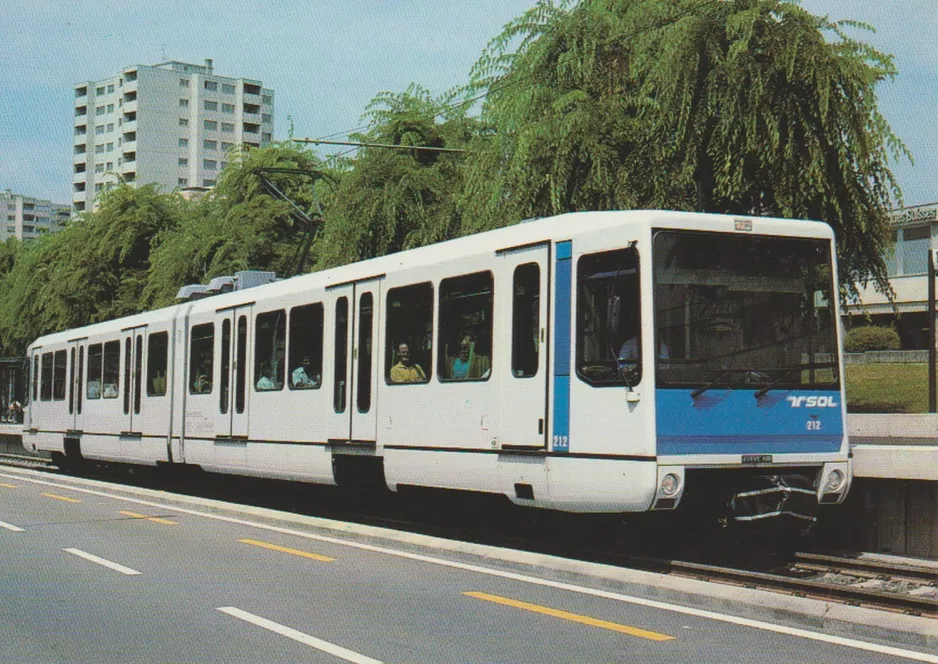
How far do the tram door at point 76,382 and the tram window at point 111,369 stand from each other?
139 centimetres

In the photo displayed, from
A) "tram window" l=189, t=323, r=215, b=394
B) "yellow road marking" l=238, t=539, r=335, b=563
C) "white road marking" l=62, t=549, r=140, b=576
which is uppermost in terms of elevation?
"tram window" l=189, t=323, r=215, b=394

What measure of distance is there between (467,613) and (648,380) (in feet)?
9.31

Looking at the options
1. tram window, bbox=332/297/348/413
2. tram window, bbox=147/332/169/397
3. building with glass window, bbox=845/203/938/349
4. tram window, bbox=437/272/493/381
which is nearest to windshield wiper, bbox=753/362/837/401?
tram window, bbox=437/272/493/381

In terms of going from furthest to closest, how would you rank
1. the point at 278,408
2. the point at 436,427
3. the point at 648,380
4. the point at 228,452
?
the point at 228,452, the point at 278,408, the point at 436,427, the point at 648,380

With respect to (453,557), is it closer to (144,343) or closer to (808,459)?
(808,459)

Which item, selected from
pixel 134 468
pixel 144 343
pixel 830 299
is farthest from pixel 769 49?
pixel 134 468

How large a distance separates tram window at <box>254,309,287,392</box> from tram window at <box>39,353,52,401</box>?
11844 millimetres

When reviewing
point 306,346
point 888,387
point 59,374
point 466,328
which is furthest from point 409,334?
point 888,387

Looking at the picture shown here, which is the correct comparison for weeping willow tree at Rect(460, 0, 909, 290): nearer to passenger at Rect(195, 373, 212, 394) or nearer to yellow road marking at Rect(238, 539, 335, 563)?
passenger at Rect(195, 373, 212, 394)

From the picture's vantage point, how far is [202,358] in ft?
65.6

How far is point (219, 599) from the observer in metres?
9.41

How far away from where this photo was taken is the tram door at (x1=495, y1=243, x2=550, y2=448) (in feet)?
38.6

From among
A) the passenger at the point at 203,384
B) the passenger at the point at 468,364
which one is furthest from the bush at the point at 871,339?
the passenger at the point at 468,364

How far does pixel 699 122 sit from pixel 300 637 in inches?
510
